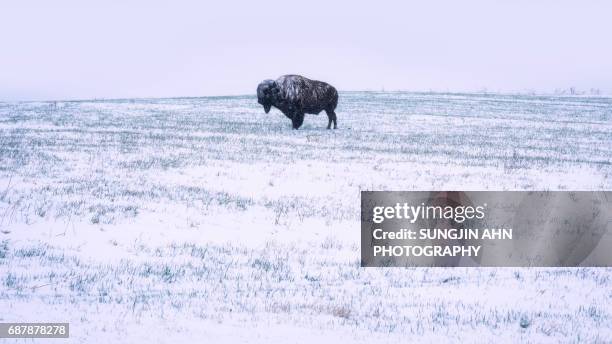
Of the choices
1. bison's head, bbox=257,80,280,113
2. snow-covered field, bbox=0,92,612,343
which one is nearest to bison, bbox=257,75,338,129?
bison's head, bbox=257,80,280,113

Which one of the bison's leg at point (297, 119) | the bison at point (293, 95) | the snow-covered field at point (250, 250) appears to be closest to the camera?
the snow-covered field at point (250, 250)

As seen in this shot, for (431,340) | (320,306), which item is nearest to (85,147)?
(320,306)

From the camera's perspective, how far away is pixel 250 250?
25.1 feet

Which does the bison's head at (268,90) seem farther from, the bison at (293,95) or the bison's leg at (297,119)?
the bison's leg at (297,119)

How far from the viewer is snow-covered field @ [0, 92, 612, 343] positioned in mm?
5129

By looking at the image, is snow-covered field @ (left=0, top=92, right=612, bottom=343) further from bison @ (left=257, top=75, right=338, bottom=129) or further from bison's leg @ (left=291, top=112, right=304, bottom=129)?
bison's leg @ (left=291, top=112, right=304, bottom=129)

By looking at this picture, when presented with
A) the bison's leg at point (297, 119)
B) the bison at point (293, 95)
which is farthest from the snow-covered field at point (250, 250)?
the bison's leg at point (297, 119)

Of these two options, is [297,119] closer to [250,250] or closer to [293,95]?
[293,95]

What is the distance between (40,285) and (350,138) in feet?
52.8

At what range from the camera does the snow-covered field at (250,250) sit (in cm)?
513

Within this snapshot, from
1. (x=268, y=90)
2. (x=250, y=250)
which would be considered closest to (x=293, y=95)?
(x=268, y=90)

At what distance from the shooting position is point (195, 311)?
5312 millimetres

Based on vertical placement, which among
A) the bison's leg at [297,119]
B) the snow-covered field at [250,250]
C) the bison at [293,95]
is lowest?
the snow-covered field at [250,250]

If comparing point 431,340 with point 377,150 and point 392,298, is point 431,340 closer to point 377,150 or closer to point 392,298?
point 392,298
